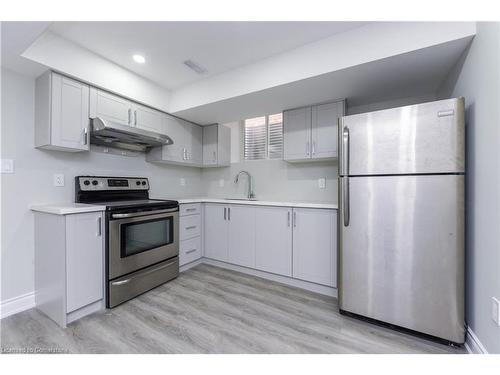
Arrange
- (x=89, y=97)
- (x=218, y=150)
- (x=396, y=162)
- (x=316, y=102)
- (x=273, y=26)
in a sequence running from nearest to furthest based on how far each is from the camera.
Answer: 1. (x=396, y=162)
2. (x=273, y=26)
3. (x=89, y=97)
4. (x=316, y=102)
5. (x=218, y=150)

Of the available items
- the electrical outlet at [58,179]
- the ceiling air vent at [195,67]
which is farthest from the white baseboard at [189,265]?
the ceiling air vent at [195,67]

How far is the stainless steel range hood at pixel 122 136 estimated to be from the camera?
6.82ft

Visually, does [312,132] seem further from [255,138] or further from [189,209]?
[189,209]

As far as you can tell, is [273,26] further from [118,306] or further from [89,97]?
[118,306]

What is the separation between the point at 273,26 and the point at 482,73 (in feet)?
4.68

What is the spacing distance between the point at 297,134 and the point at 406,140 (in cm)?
130

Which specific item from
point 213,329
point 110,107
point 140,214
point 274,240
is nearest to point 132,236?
point 140,214

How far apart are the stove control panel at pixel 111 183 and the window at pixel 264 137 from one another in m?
1.59

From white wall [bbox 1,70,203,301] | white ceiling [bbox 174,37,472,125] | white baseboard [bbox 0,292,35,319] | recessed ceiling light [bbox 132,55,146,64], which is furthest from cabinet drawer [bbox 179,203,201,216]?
recessed ceiling light [bbox 132,55,146,64]

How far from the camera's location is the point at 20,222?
191cm

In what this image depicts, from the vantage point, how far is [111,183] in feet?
8.10

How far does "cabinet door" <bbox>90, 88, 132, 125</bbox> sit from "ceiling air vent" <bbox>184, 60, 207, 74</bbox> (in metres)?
0.82
